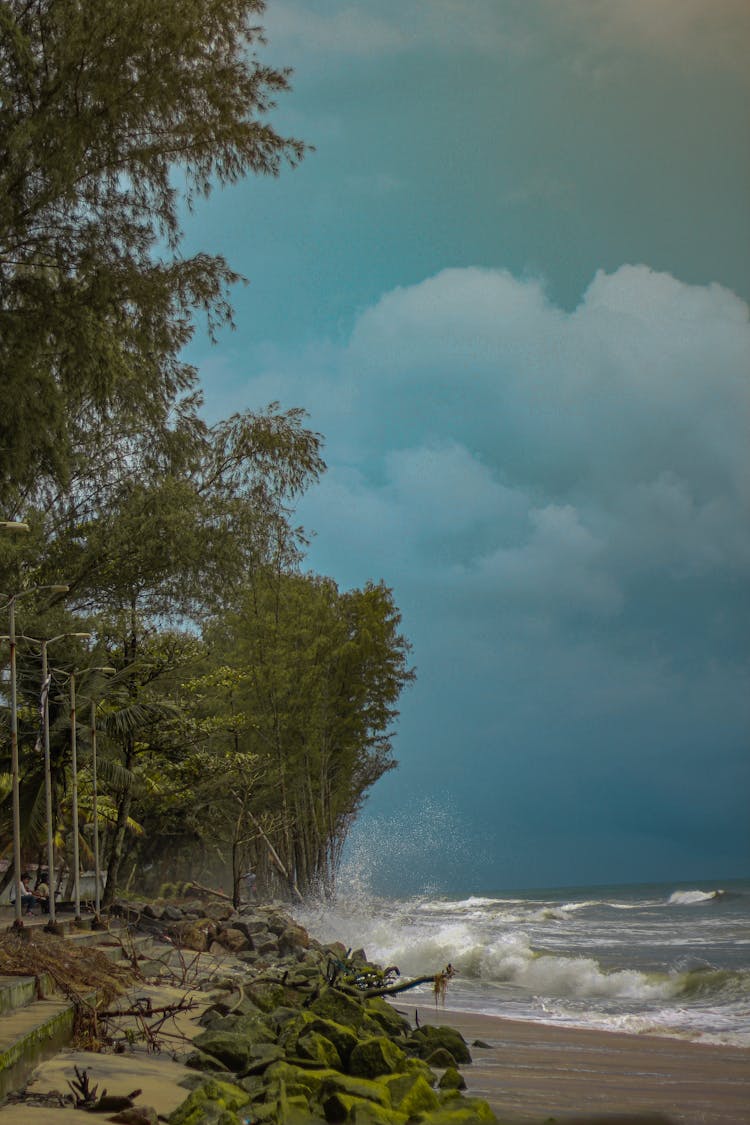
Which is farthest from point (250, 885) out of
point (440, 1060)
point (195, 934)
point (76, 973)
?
point (440, 1060)

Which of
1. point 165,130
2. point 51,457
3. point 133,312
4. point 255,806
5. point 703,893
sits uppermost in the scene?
point 165,130

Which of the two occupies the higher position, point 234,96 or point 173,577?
point 234,96

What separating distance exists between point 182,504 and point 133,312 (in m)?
3.80

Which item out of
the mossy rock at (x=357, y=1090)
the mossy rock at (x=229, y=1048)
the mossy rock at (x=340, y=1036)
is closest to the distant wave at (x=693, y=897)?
the mossy rock at (x=340, y=1036)

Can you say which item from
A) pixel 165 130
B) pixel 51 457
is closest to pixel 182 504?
pixel 51 457

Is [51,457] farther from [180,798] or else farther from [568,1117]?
[180,798]

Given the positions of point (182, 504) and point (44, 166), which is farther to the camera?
point (182, 504)

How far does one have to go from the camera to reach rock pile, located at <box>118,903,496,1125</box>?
780cm

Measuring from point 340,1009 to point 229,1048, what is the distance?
2433mm

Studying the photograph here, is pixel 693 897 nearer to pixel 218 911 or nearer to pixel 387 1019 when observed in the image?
pixel 218 911

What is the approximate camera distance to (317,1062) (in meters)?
9.39

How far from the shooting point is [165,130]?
48.6 feet

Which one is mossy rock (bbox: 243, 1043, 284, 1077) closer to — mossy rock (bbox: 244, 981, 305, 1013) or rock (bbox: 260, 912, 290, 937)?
mossy rock (bbox: 244, 981, 305, 1013)

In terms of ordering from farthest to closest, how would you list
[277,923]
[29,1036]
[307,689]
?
1. [307,689]
2. [277,923]
3. [29,1036]
